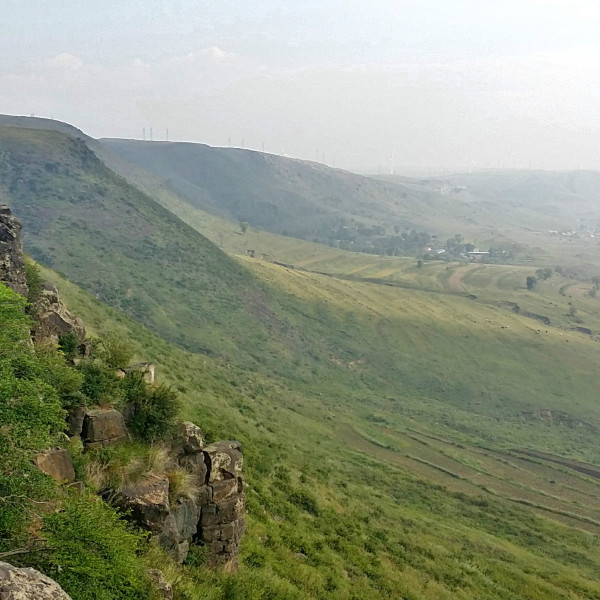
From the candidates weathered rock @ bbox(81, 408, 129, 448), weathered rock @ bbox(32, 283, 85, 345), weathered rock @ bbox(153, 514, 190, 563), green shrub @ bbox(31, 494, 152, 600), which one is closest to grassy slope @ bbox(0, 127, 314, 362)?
weathered rock @ bbox(32, 283, 85, 345)

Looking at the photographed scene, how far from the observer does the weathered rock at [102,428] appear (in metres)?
12.1

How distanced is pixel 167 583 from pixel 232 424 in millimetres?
19567

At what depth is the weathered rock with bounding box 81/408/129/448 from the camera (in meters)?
12.1

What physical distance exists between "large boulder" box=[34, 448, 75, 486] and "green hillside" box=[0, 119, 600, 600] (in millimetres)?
2852

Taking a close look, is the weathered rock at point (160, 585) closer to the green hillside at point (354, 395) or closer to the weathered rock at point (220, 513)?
the green hillside at point (354, 395)

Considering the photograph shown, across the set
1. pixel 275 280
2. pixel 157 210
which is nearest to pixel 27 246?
pixel 157 210

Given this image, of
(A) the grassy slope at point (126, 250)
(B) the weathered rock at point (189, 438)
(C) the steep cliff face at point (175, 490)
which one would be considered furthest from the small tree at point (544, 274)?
(C) the steep cliff face at point (175, 490)

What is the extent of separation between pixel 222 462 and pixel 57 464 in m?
4.61

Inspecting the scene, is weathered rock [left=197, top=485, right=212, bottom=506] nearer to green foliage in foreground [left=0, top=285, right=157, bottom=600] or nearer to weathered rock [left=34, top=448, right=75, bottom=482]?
weathered rock [left=34, top=448, right=75, bottom=482]

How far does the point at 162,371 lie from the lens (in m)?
32.8

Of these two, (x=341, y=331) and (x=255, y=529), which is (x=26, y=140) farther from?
(x=255, y=529)

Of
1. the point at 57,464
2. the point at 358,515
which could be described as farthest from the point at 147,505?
the point at 358,515

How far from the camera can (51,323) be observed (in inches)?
651

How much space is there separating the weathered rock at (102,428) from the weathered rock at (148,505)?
1.86 meters
